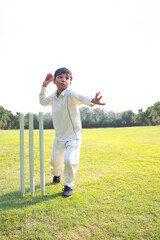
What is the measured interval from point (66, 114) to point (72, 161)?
2.26 ft

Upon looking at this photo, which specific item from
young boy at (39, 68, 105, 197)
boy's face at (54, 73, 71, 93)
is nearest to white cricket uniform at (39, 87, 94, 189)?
young boy at (39, 68, 105, 197)

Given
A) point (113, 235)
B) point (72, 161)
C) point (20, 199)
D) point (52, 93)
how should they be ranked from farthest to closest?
1. point (52, 93)
2. point (72, 161)
3. point (20, 199)
4. point (113, 235)

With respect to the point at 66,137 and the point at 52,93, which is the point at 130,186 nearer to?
the point at 66,137

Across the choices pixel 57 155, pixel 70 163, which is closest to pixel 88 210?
pixel 70 163

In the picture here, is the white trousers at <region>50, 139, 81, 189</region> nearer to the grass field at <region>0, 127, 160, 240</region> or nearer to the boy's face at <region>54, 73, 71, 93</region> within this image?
the grass field at <region>0, 127, 160, 240</region>

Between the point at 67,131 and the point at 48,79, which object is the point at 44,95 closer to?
the point at 48,79

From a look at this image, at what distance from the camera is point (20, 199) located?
9.16ft

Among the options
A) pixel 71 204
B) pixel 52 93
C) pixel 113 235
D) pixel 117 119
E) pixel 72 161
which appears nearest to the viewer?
pixel 113 235

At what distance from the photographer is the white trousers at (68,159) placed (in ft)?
9.75

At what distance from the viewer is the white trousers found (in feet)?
9.75

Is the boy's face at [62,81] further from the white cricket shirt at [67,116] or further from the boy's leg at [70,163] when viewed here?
the boy's leg at [70,163]

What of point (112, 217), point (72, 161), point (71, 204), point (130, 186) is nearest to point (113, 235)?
point (112, 217)

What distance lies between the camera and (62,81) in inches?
128

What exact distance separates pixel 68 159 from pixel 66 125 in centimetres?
52
